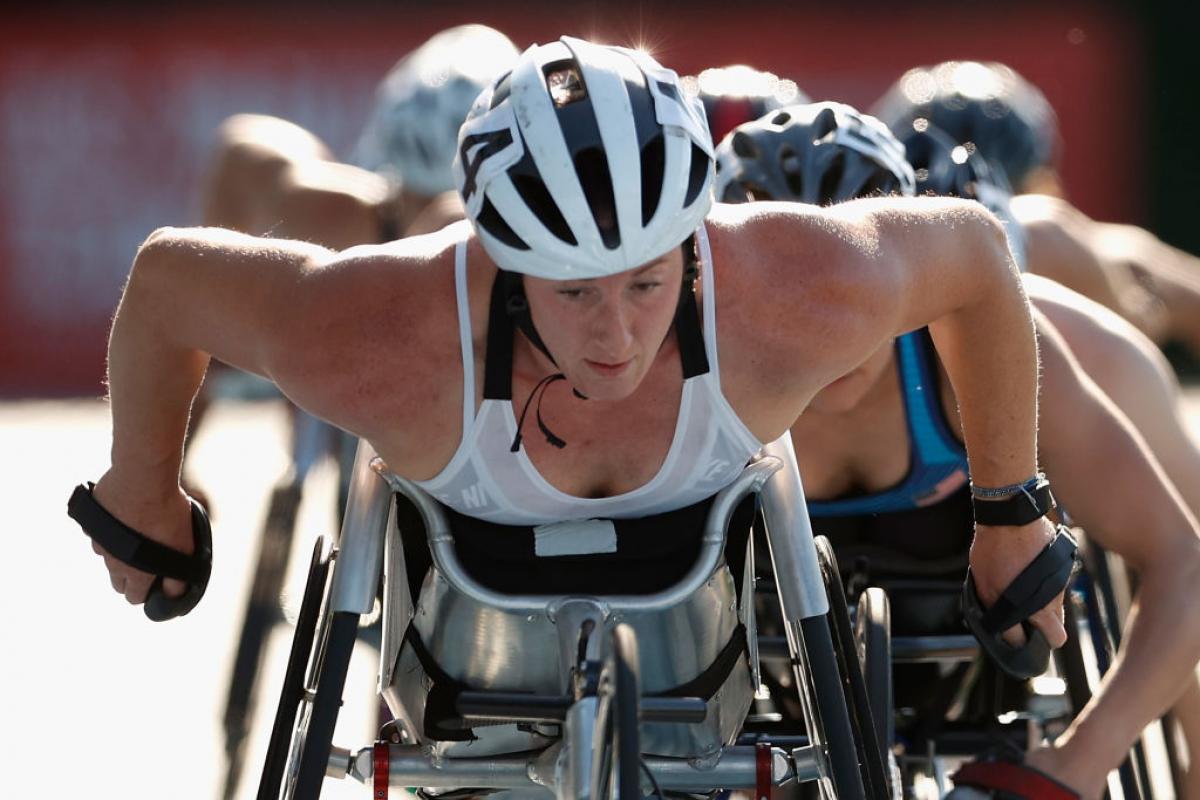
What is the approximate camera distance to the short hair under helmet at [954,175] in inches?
197

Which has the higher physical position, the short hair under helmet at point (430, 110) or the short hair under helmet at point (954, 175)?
the short hair under helmet at point (430, 110)

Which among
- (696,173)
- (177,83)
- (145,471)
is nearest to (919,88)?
(696,173)

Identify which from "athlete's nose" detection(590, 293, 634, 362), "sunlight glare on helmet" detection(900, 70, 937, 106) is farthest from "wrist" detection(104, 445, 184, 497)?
"sunlight glare on helmet" detection(900, 70, 937, 106)

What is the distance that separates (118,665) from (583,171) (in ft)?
15.2

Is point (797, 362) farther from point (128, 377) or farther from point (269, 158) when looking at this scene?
point (269, 158)

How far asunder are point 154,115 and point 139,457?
36.5 ft

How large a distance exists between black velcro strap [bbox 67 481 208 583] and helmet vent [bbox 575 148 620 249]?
1175mm

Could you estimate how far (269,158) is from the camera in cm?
732

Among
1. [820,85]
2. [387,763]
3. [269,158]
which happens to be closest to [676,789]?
[387,763]

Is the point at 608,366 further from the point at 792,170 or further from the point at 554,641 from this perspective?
the point at 792,170

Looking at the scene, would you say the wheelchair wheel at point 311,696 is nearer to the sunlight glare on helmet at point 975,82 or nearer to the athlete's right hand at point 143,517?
the athlete's right hand at point 143,517

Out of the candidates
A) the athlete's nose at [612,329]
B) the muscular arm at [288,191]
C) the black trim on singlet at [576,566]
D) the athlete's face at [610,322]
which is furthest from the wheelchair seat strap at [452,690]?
the muscular arm at [288,191]

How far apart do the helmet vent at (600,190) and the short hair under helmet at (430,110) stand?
341 centimetres

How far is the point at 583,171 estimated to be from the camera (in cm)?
325
